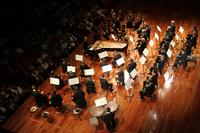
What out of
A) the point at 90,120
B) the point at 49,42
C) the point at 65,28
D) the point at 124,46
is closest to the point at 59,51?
the point at 49,42

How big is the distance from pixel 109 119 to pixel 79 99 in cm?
211

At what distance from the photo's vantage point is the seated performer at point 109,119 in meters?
12.6

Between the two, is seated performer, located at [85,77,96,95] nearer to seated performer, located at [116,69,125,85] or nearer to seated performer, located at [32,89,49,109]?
seated performer, located at [116,69,125,85]

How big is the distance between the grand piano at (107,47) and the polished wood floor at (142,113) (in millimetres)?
1957

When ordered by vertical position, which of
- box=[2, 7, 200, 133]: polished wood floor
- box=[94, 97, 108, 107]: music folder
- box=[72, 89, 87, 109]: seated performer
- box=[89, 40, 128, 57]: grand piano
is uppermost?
box=[89, 40, 128, 57]: grand piano

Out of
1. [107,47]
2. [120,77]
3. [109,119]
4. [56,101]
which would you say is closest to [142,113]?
[109,119]

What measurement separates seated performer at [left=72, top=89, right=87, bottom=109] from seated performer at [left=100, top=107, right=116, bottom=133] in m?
1.65

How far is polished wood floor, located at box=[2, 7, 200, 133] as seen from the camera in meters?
13.3

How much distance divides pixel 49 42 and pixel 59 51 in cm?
111

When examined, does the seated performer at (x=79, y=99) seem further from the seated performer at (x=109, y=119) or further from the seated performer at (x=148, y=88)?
the seated performer at (x=148, y=88)

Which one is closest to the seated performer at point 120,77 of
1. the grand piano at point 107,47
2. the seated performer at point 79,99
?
the seated performer at point 79,99

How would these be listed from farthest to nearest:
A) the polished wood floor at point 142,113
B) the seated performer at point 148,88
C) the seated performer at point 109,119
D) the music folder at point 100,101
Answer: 1. the seated performer at point 148,88
2. the polished wood floor at point 142,113
3. the music folder at point 100,101
4. the seated performer at point 109,119

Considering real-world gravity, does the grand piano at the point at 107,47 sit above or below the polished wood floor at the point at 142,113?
above

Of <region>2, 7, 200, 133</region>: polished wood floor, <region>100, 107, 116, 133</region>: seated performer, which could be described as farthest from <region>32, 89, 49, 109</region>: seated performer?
<region>100, 107, 116, 133</region>: seated performer
